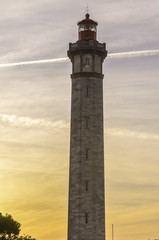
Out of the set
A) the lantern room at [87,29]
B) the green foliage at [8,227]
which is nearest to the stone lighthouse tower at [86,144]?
the lantern room at [87,29]

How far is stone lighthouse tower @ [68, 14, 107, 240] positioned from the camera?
241ft

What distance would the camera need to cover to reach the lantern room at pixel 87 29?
268 feet

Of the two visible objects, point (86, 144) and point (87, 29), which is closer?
point (86, 144)

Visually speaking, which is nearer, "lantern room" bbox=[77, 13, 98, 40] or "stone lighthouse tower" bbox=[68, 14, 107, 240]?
"stone lighthouse tower" bbox=[68, 14, 107, 240]

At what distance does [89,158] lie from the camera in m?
75.2

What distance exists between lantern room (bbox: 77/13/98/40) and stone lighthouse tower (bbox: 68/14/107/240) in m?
0.45

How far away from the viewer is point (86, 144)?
7562cm

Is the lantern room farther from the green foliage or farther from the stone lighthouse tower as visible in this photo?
the green foliage

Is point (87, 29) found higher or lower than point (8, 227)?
higher

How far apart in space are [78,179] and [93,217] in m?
5.47

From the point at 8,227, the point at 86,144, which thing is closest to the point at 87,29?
the point at 86,144

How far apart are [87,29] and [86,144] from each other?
18.1 m

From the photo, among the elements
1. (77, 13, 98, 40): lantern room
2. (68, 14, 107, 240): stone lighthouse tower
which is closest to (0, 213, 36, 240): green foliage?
(68, 14, 107, 240): stone lighthouse tower

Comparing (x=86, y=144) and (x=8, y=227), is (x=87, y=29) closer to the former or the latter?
(x=86, y=144)
